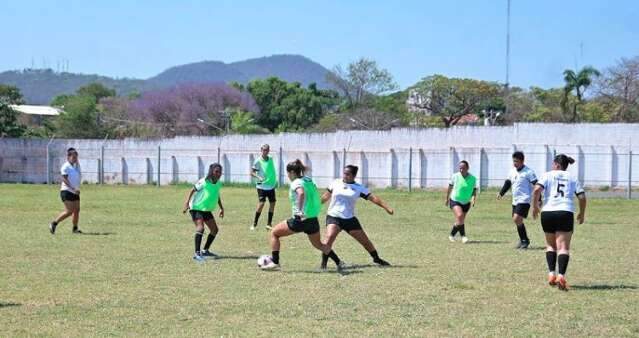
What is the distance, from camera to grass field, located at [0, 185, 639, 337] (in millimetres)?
10305

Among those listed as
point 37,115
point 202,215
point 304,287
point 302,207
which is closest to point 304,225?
point 302,207

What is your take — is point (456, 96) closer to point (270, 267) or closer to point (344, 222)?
point (344, 222)

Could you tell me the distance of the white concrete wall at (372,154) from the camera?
44656 mm

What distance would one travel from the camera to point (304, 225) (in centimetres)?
1490

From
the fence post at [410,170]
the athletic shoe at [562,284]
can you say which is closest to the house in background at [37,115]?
the fence post at [410,170]

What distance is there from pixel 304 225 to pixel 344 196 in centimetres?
94

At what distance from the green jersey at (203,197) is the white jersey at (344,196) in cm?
264

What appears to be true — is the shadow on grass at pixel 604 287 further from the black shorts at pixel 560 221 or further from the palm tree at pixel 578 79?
the palm tree at pixel 578 79

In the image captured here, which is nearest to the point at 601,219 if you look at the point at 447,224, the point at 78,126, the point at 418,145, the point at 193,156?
the point at 447,224

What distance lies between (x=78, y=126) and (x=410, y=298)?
75.3m

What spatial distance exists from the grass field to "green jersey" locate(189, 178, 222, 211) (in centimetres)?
91

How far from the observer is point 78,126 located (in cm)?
8419

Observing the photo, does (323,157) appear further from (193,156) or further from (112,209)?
(112,209)

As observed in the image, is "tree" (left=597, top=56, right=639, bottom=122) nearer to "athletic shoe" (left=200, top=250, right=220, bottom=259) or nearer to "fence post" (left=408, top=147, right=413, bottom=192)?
"fence post" (left=408, top=147, right=413, bottom=192)
